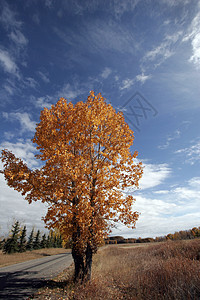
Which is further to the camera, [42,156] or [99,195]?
[42,156]

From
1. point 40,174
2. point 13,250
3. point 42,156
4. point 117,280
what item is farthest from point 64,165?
point 13,250

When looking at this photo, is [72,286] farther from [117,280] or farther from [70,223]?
[70,223]

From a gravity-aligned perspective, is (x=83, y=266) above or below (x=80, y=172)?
below

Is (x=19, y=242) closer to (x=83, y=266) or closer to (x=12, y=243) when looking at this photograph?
(x=12, y=243)

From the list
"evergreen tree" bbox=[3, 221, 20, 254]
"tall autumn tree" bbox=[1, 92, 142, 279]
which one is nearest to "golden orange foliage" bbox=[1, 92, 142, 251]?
"tall autumn tree" bbox=[1, 92, 142, 279]

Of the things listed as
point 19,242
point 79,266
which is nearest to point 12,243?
point 19,242

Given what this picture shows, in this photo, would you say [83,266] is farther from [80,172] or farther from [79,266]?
[80,172]

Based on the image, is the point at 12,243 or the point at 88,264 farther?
the point at 12,243

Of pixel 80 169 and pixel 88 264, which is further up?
pixel 80 169

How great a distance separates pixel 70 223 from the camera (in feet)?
28.8

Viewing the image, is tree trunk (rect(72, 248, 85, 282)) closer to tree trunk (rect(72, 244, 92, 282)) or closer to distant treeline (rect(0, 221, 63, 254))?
tree trunk (rect(72, 244, 92, 282))

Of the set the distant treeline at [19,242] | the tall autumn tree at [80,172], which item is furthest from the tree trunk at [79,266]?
the distant treeline at [19,242]

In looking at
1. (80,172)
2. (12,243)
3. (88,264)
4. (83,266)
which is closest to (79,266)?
(83,266)

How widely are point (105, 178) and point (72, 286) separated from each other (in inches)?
238
